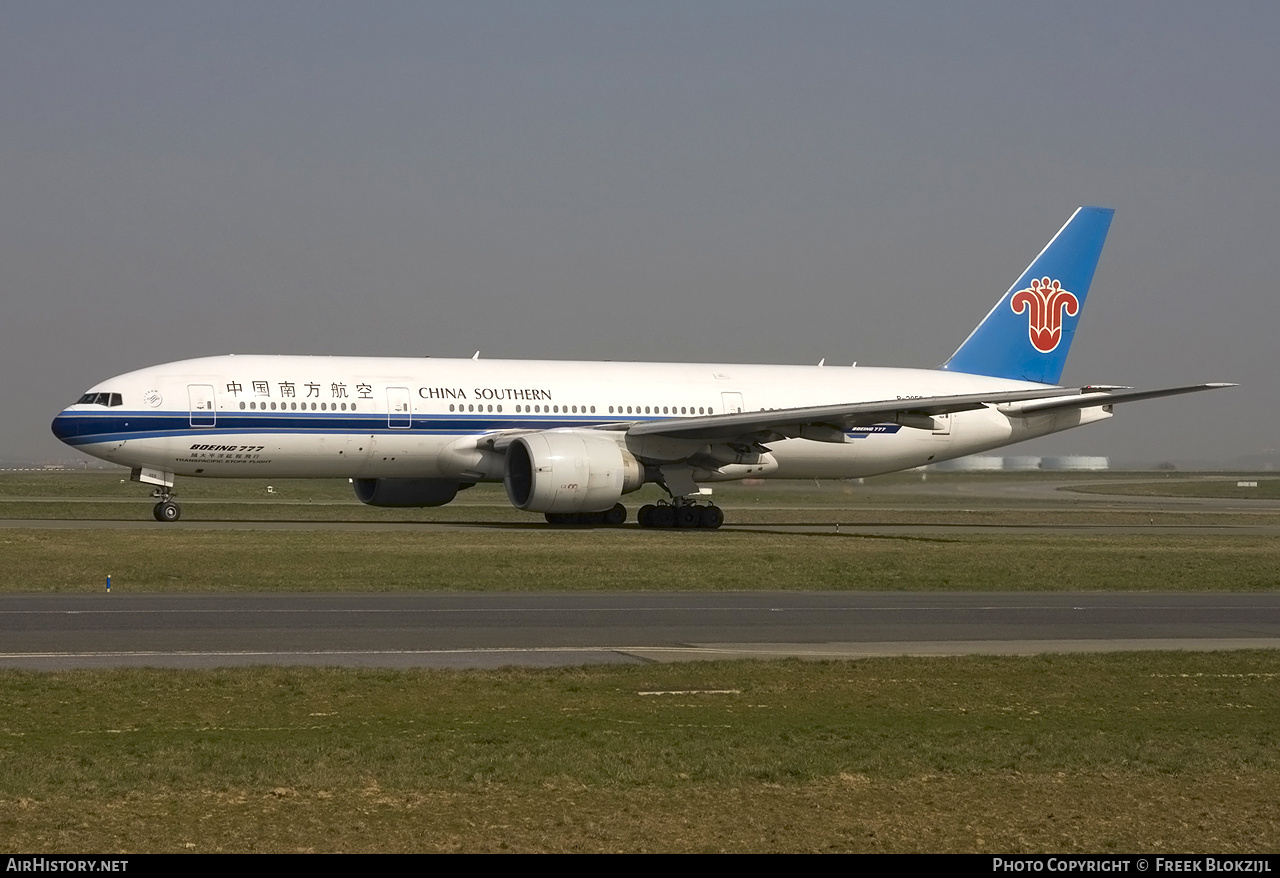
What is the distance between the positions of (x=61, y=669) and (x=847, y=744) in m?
7.13

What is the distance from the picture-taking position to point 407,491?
1442 inches

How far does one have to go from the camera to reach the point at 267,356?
34.6 meters

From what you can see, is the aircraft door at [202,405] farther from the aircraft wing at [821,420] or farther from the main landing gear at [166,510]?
the aircraft wing at [821,420]

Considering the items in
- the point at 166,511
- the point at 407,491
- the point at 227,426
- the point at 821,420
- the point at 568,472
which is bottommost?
the point at 166,511

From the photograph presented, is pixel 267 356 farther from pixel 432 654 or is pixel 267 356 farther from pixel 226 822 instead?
pixel 226 822

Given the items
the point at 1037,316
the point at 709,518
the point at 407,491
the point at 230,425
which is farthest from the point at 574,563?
the point at 1037,316

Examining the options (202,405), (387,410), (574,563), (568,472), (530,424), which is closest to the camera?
(574,563)

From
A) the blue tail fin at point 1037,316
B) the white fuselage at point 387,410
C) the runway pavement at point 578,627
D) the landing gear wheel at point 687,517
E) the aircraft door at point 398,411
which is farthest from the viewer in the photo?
the blue tail fin at point 1037,316

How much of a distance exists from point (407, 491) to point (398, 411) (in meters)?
3.20

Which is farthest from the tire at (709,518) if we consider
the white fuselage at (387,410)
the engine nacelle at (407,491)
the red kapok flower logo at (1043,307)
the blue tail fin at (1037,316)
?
the red kapok flower logo at (1043,307)

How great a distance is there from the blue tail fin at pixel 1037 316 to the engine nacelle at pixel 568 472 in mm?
13959

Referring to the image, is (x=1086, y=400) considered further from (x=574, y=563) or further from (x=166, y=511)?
(x=166, y=511)

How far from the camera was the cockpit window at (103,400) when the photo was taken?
32972 mm

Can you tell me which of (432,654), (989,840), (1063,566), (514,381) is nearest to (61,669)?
(432,654)
